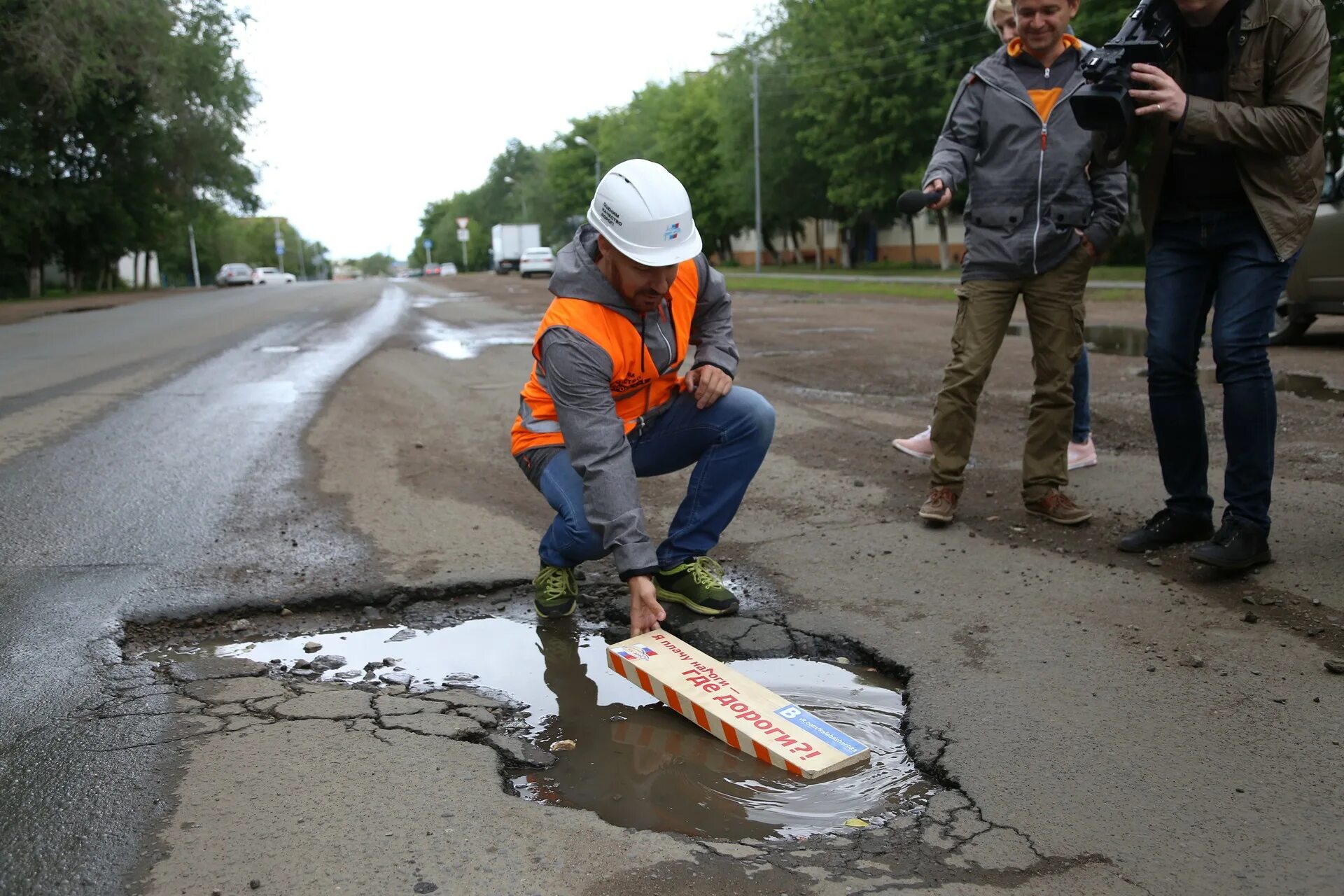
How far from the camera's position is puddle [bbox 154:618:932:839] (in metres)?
2.70

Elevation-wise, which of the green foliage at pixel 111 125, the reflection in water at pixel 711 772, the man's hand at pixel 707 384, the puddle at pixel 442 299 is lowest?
the reflection in water at pixel 711 772

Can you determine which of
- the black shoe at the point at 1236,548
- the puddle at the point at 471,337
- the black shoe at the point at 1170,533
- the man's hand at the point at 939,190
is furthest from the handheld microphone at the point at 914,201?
the puddle at the point at 471,337

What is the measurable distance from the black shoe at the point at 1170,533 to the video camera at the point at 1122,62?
142 centimetres

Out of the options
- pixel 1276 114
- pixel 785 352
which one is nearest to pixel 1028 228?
pixel 1276 114

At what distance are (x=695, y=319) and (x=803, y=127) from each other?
4633cm

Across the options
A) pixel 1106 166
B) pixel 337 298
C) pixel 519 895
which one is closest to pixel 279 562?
pixel 519 895

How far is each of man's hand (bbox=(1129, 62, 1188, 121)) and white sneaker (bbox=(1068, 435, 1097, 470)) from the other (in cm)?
222

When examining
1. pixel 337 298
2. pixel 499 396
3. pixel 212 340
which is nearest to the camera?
pixel 499 396

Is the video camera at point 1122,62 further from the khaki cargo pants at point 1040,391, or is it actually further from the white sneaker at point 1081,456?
the white sneaker at point 1081,456

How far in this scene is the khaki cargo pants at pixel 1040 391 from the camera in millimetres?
4891

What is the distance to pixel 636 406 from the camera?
13.4 ft

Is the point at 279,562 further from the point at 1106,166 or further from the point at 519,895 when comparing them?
the point at 1106,166

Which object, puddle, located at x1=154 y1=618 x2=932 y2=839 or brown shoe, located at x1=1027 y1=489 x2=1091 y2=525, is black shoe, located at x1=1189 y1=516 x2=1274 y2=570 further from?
puddle, located at x1=154 y1=618 x2=932 y2=839

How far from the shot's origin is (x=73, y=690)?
10.9 ft
